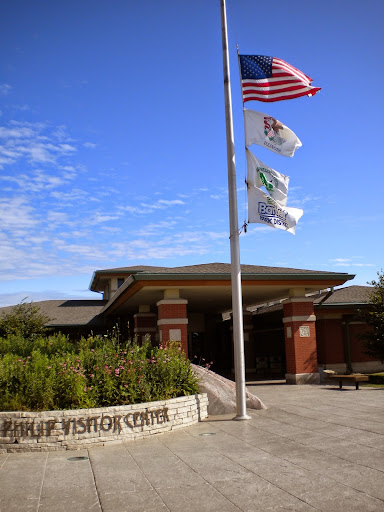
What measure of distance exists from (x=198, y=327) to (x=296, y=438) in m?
24.4

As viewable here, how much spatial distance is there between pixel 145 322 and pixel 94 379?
14.7m

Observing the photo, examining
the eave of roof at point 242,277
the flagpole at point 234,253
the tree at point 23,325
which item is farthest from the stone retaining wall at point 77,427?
the tree at point 23,325

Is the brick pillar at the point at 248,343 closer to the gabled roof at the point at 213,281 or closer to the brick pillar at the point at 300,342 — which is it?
the gabled roof at the point at 213,281

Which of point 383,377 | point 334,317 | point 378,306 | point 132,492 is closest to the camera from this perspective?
point 132,492

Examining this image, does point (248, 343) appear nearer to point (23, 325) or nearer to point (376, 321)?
point (376, 321)

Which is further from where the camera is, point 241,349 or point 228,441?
point 241,349

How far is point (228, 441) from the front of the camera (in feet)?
31.7

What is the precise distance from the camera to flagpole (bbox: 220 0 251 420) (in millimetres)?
12125

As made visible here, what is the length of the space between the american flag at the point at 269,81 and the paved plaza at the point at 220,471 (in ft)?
24.9

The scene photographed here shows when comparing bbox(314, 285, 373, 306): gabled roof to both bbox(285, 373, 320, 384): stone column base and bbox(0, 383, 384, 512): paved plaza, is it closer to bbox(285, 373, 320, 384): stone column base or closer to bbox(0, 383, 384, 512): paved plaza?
bbox(285, 373, 320, 384): stone column base

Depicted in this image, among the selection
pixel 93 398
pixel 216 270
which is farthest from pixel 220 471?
pixel 216 270

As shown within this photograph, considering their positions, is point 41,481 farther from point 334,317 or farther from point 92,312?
point 92,312

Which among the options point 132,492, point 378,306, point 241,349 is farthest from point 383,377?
point 132,492

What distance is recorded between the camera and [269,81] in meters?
12.4
